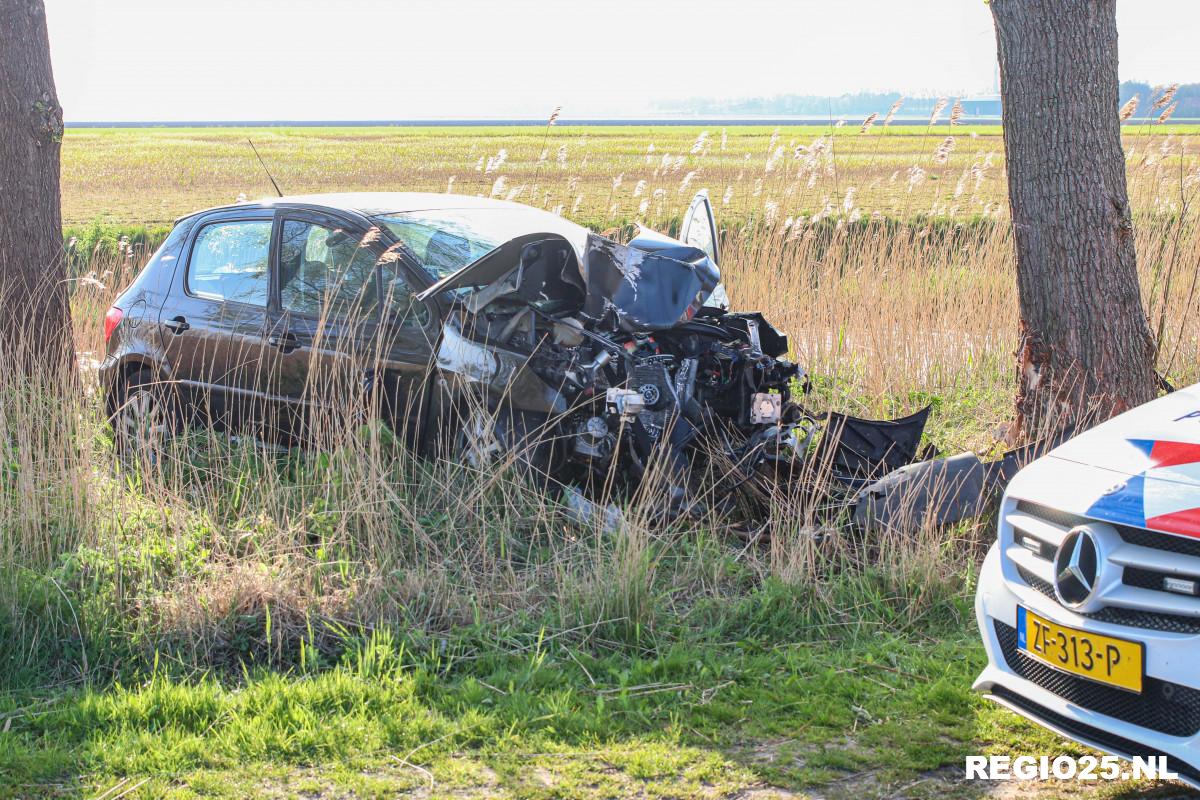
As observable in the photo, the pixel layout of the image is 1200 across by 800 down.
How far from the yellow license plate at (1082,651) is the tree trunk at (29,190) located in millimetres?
5896

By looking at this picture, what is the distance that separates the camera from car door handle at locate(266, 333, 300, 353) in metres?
6.02

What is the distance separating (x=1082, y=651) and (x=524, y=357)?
3.01 m

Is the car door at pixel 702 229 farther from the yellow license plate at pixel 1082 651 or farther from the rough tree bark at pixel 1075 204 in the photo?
the yellow license plate at pixel 1082 651

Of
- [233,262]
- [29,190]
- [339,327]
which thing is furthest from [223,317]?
[29,190]

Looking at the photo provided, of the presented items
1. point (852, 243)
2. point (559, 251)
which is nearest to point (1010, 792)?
point (559, 251)

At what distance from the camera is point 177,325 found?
662 cm

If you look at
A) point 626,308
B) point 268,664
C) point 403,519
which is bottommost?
point 268,664

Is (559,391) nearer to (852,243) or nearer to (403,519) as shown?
(403,519)

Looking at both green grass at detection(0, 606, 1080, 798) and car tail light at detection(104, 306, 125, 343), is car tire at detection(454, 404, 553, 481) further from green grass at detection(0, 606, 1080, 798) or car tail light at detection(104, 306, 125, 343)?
car tail light at detection(104, 306, 125, 343)

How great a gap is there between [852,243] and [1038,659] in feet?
20.4

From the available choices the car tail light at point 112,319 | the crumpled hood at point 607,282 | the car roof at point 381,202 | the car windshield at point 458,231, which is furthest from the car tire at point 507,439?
the car tail light at point 112,319

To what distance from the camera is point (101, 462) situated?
18.4 feet

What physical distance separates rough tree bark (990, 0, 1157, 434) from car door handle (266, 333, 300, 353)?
4044 mm

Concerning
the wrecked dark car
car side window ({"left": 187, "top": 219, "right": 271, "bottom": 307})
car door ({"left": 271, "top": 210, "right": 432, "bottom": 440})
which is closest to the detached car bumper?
the wrecked dark car
